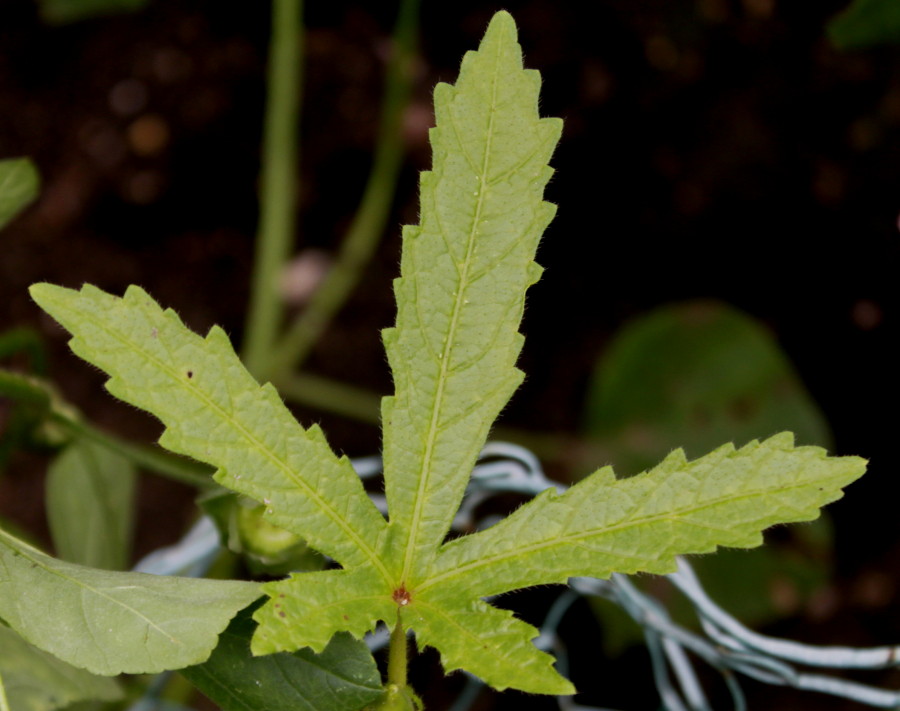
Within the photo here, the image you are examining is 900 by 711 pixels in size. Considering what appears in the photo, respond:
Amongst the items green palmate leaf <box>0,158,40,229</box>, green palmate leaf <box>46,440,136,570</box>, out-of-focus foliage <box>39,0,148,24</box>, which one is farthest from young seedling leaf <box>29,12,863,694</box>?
out-of-focus foliage <box>39,0,148,24</box>

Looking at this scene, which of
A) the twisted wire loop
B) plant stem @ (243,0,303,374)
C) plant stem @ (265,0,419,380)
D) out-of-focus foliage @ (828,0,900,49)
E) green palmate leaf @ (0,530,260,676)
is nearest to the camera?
green palmate leaf @ (0,530,260,676)

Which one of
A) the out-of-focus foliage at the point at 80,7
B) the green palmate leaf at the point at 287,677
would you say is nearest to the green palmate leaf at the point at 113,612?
the green palmate leaf at the point at 287,677

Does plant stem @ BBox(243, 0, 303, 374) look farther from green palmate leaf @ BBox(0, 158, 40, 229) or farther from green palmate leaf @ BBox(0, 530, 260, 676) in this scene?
green palmate leaf @ BBox(0, 530, 260, 676)

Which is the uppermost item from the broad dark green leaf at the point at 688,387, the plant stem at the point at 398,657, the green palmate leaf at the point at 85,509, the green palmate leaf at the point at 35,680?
the broad dark green leaf at the point at 688,387

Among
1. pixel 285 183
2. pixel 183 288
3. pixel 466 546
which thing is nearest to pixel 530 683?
pixel 466 546

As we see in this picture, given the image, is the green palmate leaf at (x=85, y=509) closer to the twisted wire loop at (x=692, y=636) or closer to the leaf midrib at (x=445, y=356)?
the twisted wire loop at (x=692, y=636)

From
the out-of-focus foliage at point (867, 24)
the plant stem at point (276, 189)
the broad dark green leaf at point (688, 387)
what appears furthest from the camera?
the broad dark green leaf at point (688, 387)

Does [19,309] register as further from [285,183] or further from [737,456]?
[737,456]
